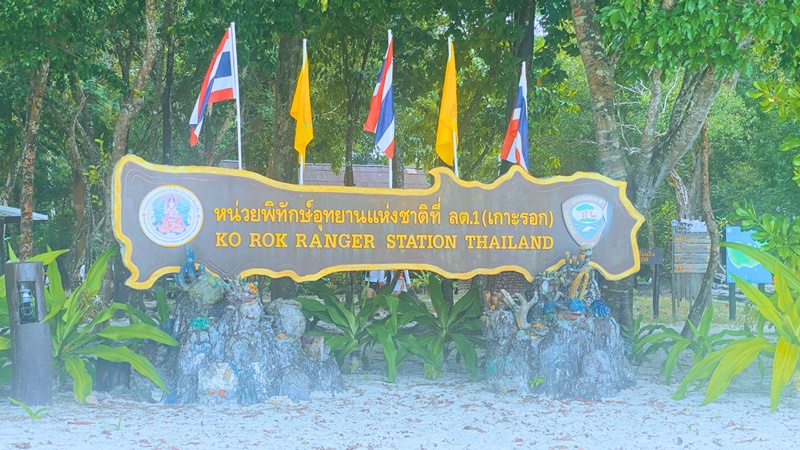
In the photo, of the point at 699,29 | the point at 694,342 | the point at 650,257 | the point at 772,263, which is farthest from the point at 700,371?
the point at 650,257

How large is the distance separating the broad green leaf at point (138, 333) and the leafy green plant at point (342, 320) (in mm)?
1826

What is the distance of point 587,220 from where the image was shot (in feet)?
31.6

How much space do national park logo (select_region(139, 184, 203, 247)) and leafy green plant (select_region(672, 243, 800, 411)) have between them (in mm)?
5068

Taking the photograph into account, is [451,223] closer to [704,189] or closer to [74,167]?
[704,189]

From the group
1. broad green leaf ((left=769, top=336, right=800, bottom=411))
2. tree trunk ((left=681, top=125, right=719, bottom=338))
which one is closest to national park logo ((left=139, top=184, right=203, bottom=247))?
broad green leaf ((left=769, top=336, right=800, bottom=411))

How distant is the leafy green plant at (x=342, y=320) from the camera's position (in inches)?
378

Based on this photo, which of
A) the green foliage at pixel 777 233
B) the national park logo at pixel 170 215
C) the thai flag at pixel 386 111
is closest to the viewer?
the national park logo at pixel 170 215

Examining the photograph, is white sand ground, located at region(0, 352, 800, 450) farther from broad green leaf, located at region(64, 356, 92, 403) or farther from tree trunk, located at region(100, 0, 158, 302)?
tree trunk, located at region(100, 0, 158, 302)

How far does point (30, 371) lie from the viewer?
25.5ft

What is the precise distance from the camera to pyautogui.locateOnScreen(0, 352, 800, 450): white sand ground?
6688 millimetres

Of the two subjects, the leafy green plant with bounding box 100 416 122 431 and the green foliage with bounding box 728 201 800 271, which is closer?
the leafy green plant with bounding box 100 416 122 431

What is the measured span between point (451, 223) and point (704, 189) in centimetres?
644

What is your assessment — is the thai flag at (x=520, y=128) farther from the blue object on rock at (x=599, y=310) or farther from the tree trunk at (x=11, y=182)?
the tree trunk at (x=11, y=182)

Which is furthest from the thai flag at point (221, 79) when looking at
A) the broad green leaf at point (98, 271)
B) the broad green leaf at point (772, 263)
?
the broad green leaf at point (772, 263)
